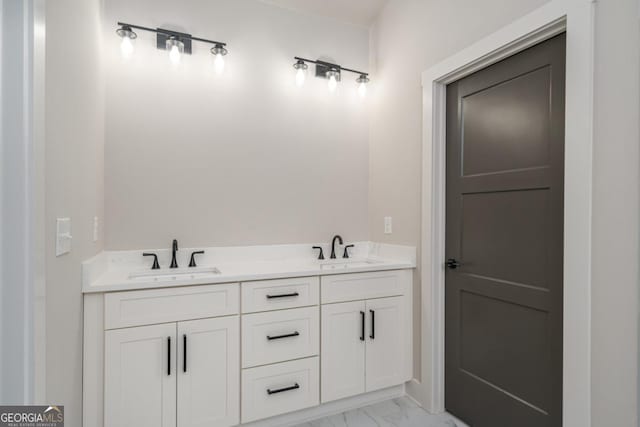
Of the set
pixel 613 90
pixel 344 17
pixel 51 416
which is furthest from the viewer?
pixel 344 17

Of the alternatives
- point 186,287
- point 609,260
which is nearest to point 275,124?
point 186,287

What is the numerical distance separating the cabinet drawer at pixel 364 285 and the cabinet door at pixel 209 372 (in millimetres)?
563

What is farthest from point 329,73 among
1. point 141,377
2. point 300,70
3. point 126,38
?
point 141,377

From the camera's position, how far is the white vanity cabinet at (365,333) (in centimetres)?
200

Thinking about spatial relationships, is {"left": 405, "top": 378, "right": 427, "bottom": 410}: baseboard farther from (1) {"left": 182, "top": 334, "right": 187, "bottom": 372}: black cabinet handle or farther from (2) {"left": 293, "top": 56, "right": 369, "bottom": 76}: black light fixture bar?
(2) {"left": 293, "top": 56, "right": 369, "bottom": 76}: black light fixture bar

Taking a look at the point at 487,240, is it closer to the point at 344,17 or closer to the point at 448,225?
the point at 448,225

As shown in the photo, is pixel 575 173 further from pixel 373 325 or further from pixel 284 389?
pixel 284 389

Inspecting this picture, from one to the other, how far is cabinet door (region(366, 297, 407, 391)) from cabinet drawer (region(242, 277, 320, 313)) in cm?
41

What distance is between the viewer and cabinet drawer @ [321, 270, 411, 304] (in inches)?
78.9

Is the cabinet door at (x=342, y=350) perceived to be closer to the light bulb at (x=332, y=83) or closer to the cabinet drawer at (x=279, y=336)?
the cabinet drawer at (x=279, y=336)

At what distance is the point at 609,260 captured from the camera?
1239 mm

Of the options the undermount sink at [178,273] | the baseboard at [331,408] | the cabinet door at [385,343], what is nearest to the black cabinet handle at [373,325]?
the cabinet door at [385,343]

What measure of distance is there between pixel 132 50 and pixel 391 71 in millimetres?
1711

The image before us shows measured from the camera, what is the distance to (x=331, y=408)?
2.04 m
